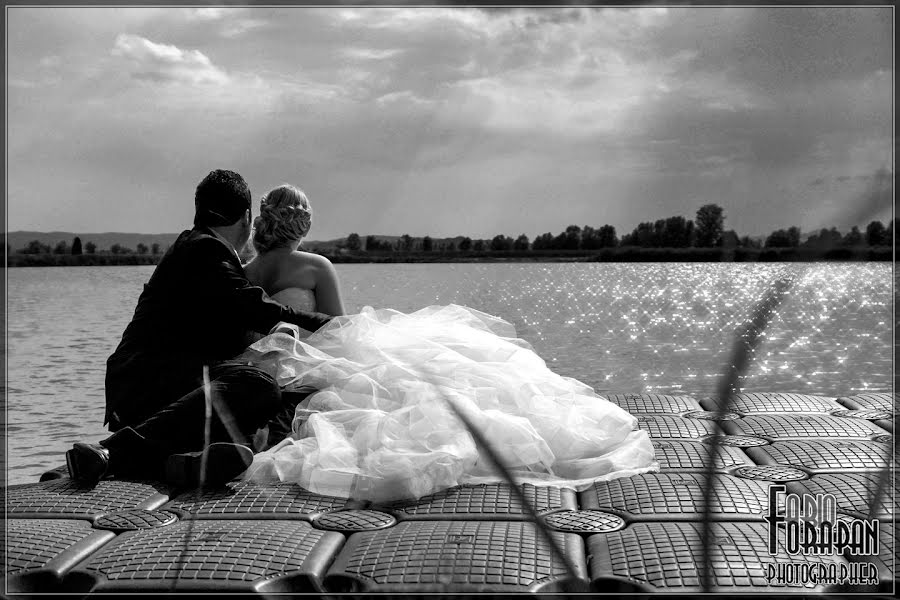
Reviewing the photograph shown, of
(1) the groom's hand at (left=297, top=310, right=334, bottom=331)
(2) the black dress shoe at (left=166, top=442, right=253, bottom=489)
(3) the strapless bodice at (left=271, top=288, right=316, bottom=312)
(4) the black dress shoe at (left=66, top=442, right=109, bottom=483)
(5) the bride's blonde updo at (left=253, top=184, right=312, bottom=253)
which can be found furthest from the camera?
(5) the bride's blonde updo at (left=253, top=184, right=312, bottom=253)

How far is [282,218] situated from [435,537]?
236cm

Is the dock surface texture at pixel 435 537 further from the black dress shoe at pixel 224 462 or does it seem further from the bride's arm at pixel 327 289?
the bride's arm at pixel 327 289

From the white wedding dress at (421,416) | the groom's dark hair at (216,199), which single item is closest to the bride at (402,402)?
the white wedding dress at (421,416)

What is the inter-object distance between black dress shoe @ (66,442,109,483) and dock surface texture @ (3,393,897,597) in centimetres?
5

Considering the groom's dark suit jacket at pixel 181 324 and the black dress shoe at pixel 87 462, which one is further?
the groom's dark suit jacket at pixel 181 324

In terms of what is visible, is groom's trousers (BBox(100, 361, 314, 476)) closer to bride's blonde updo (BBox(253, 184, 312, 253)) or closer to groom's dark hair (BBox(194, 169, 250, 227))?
groom's dark hair (BBox(194, 169, 250, 227))

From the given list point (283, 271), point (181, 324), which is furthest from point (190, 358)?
point (283, 271)

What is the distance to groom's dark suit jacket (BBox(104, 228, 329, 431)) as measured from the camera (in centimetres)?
356

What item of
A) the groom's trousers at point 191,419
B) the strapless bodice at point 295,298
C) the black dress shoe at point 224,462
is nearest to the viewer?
the black dress shoe at point 224,462

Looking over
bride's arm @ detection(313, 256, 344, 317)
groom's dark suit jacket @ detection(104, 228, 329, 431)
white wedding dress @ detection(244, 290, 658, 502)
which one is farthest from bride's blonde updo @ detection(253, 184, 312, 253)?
groom's dark suit jacket @ detection(104, 228, 329, 431)

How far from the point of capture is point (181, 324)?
3.65m

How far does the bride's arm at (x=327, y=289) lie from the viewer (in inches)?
170

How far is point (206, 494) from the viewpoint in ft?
9.91

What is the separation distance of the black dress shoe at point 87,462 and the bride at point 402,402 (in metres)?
0.56
